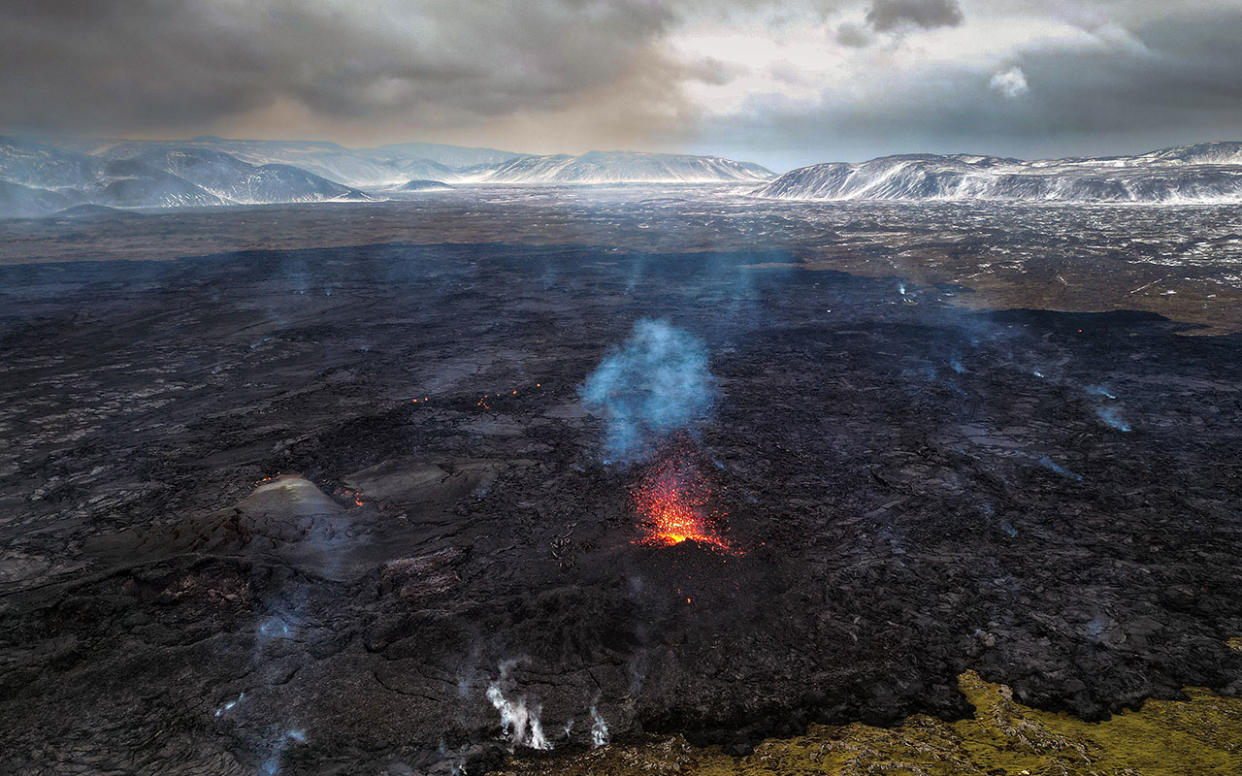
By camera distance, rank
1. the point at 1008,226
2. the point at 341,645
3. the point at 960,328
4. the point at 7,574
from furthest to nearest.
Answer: the point at 1008,226
the point at 960,328
the point at 7,574
the point at 341,645

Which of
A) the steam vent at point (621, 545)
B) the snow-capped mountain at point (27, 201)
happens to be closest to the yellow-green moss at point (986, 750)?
the steam vent at point (621, 545)

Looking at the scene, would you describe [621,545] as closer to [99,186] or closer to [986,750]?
[986,750]

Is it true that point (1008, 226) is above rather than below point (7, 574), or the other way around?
above

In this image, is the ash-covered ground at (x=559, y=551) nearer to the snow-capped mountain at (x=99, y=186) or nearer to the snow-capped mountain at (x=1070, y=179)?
the snow-capped mountain at (x=1070, y=179)

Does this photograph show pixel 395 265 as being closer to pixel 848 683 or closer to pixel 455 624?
pixel 455 624

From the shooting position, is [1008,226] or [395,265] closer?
[395,265]

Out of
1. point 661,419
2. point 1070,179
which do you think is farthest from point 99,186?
point 1070,179

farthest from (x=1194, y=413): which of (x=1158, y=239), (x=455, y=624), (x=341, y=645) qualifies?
(x=1158, y=239)
